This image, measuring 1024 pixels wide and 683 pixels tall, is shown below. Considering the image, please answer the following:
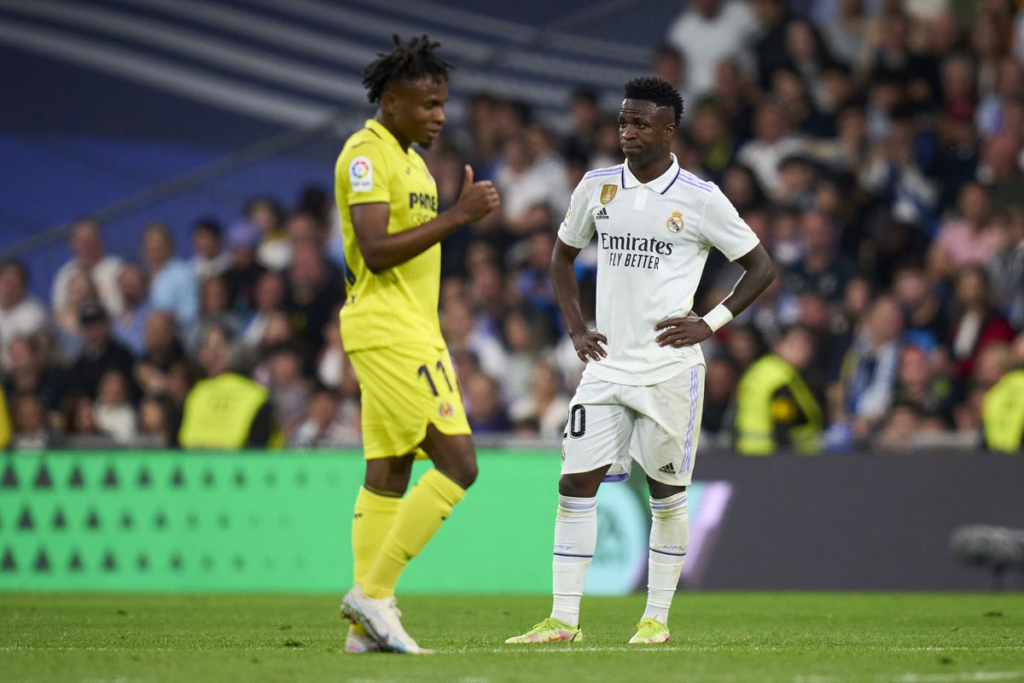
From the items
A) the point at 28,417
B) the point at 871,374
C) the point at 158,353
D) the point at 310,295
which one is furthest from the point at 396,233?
the point at 158,353

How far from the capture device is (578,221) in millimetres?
7762

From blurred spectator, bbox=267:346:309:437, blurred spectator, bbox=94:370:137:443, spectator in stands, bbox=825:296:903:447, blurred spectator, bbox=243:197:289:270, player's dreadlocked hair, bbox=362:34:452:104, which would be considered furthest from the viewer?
blurred spectator, bbox=243:197:289:270

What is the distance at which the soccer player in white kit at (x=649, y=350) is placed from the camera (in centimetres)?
739

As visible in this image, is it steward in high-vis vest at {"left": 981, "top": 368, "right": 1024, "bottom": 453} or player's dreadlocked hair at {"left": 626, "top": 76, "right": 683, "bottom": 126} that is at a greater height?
player's dreadlocked hair at {"left": 626, "top": 76, "right": 683, "bottom": 126}

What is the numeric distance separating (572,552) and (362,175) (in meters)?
2.07

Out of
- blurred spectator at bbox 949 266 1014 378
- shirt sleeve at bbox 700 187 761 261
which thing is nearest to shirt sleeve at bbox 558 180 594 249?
shirt sleeve at bbox 700 187 761 261

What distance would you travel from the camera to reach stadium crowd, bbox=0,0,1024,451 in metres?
13.5

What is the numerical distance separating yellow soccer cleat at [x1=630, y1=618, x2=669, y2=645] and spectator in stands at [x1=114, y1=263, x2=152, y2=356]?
949 cm

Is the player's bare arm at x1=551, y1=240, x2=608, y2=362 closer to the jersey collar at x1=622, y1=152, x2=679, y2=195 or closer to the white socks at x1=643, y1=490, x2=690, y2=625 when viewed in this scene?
the jersey collar at x1=622, y1=152, x2=679, y2=195

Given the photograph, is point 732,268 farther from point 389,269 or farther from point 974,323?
point 389,269

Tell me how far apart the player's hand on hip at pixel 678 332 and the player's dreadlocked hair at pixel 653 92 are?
98 cm

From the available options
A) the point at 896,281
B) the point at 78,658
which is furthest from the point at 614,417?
the point at 896,281

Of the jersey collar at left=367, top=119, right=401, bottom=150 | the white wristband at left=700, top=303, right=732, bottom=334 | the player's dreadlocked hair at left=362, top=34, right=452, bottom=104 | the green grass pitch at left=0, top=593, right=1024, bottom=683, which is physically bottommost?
the green grass pitch at left=0, top=593, right=1024, bottom=683

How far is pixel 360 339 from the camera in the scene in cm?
654
